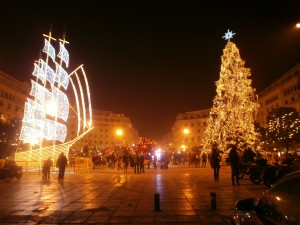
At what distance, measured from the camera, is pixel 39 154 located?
124ft

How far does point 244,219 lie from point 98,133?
161535mm

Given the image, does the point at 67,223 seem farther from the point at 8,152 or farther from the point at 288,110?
the point at 288,110

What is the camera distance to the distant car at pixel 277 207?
3463 millimetres

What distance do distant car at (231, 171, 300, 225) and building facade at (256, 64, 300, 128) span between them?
6828 centimetres

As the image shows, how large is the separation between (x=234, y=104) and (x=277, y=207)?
3258 centimetres

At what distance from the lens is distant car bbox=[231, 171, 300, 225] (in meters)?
3.46

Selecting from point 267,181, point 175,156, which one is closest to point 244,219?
point 267,181

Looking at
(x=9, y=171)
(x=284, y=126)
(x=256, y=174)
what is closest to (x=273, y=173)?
(x=256, y=174)

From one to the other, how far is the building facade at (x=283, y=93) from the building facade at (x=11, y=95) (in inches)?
2276

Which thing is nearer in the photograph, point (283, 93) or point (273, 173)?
point (273, 173)

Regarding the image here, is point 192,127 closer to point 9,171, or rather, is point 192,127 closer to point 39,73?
point 39,73

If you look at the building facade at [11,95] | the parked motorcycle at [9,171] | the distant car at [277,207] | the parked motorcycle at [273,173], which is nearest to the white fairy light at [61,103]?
the parked motorcycle at [9,171]

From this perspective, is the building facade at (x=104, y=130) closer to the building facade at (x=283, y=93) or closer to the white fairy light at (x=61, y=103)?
the building facade at (x=283, y=93)

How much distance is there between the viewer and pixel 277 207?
380cm
